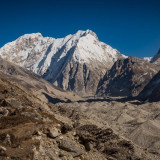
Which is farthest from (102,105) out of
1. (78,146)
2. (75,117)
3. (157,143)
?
(78,146)

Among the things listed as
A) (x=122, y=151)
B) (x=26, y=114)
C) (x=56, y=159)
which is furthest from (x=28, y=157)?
(x=122, y=151)

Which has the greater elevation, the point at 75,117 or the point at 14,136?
Answer: the point at 75,117

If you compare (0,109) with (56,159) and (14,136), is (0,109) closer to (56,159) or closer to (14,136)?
(14,136)

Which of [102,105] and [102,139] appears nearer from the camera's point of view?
[102,139]

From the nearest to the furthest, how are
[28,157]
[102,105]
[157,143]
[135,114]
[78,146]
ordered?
[28,157], [78,146], [157,143], [135,114], [102,105]

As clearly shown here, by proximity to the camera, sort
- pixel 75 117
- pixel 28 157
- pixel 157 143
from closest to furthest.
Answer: pixel 28 157 → pixel 75 117 → pixel 157 143

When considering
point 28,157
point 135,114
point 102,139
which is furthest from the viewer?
point 135,114

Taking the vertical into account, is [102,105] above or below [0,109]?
above

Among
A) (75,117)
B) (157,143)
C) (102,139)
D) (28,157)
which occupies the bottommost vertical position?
(28,157)

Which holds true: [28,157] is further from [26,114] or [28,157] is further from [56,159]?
[26,114]
